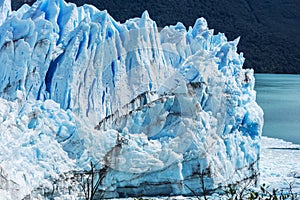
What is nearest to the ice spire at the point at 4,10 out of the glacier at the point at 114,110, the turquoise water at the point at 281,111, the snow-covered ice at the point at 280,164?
the glacier at the point at 114,110

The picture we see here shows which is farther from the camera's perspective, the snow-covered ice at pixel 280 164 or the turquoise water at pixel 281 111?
the turquoise water at pixel 281 111

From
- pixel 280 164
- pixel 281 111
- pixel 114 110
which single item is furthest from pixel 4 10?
pixel 281 111

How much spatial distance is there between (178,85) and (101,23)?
4.05 ft

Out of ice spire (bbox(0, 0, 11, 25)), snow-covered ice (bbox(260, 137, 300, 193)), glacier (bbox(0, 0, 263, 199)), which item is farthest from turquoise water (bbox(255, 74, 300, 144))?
ice spire (bbox(0, 0, 11, 25))

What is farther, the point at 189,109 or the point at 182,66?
the point at 182,66

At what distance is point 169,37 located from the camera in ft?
25.4

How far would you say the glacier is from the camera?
5.68 metres

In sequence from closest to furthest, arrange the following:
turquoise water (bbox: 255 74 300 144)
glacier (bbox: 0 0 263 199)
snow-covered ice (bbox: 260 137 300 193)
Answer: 1. glacier (bbox: 0 0 263 199)
2. snow-covered ice (bbox: 260 137 300 193)
3. turquoise water (bbox: 255 74 300 144)

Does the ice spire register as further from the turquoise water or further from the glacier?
the turquoise water

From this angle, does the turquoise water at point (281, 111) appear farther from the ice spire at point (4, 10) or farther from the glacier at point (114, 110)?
the ice spire at point (4, 10)

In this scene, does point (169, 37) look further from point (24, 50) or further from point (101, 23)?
point (24, 50)

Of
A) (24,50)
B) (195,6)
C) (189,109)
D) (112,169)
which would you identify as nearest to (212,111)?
(189,109)

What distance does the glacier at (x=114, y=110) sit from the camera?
18.6ft

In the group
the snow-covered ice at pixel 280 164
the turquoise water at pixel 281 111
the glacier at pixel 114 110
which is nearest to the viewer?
the glacier at pixel 114 110
